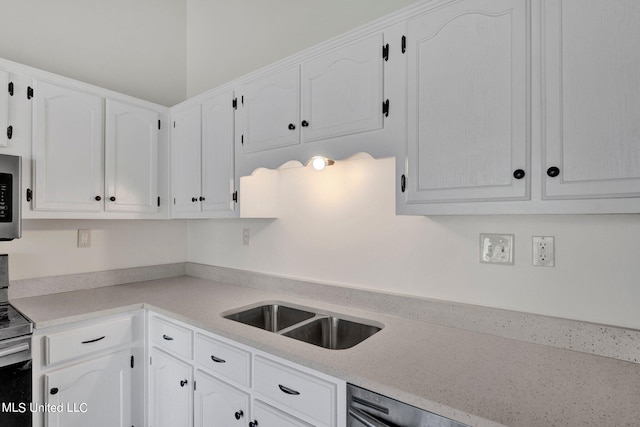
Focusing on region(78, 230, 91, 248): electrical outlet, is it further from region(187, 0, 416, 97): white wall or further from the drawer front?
the drawer front

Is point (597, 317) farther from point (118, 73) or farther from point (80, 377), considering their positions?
point (118, 73)

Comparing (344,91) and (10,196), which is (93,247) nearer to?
(10,196)

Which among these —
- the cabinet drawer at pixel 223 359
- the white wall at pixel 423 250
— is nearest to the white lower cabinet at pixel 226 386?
the cabinet drawer at pixel 223 359

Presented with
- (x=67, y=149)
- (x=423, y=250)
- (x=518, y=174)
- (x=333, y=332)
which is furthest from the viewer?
(x=67, y=149)

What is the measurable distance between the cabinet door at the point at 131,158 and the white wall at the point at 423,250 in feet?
1.95

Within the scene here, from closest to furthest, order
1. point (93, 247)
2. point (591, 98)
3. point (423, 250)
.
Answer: point (591, 98), point (423, 250), point (93, 247)

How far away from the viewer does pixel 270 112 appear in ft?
5.60

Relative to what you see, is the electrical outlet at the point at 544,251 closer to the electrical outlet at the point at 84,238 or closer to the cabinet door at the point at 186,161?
the cabinet door at the point at 186,161

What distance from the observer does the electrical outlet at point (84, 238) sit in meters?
2.16

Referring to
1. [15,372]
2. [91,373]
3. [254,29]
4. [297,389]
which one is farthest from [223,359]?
[254,29]

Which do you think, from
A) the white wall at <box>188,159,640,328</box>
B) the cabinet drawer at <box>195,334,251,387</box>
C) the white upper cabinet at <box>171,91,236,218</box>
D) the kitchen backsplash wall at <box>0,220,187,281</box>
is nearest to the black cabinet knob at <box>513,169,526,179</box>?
the white wall at <box>188,159,640,328</box>

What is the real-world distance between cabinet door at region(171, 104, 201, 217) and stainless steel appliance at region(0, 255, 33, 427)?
1.01 metres

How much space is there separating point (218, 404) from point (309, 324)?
53cm

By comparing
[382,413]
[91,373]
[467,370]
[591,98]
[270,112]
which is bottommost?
[91,373]
